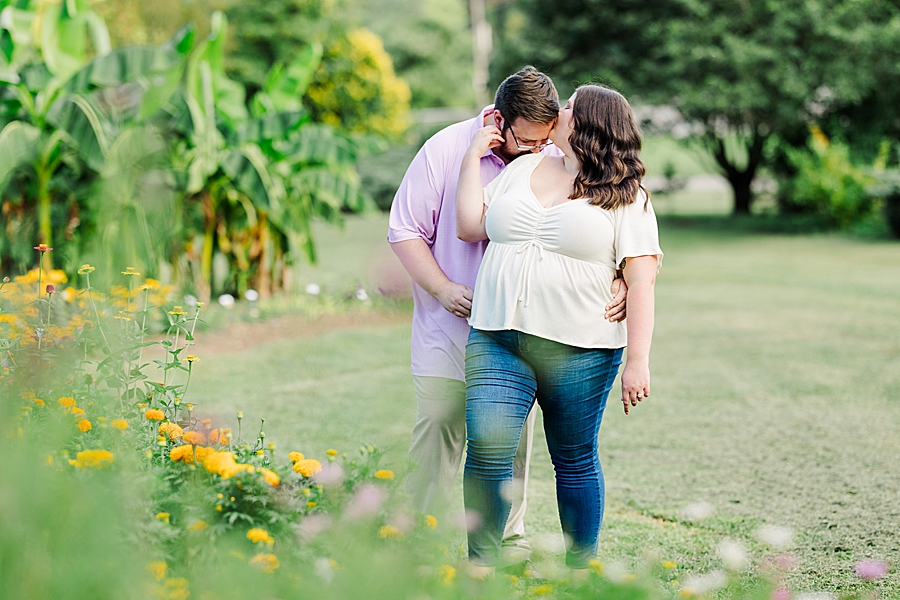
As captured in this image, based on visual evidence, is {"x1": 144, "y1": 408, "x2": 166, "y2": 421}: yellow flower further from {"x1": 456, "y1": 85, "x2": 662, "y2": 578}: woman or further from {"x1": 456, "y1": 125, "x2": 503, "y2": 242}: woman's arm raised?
{"x1": 456, "y1": 125, "x2": 503, "y2": 242}: woman's arm raised

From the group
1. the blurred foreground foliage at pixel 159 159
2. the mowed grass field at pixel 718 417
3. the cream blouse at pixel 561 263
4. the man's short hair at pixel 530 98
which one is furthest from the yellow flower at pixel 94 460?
the blurred foreground foliage at pixel 159 159

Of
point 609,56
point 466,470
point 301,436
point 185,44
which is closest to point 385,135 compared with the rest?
point 609,56

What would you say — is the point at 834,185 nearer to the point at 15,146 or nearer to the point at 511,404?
the point at 15,146

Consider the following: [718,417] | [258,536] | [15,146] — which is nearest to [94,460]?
[258,536]

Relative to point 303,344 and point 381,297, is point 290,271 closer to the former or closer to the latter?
point 381,297

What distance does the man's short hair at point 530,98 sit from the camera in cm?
293

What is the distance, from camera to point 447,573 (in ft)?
6.07

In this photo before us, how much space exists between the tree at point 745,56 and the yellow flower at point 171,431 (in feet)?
51.7

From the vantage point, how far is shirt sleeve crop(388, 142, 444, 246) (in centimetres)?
325

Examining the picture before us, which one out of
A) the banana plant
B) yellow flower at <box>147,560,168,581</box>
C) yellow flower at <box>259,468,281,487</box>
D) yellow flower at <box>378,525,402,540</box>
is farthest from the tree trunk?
yellow flower at <box>147,560,168,581</box>

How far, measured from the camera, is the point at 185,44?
7.90m

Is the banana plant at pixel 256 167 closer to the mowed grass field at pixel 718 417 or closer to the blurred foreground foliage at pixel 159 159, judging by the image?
the blurred foreground foliage at pixel 159 159

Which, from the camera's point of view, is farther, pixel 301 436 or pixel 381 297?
pixel 381 297

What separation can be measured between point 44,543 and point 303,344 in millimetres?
6344
